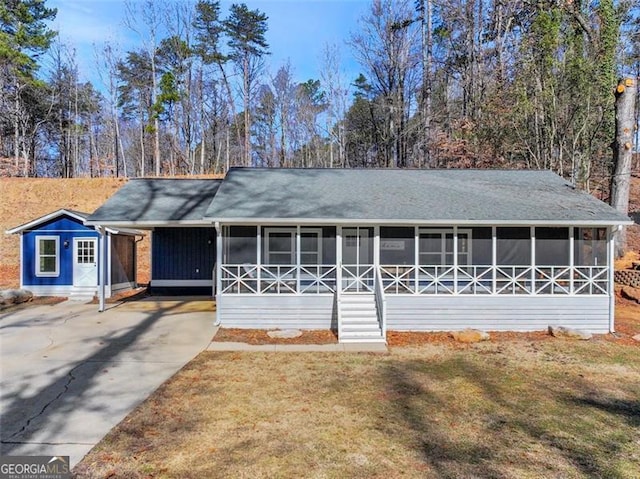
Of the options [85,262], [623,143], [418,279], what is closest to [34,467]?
[418,279]

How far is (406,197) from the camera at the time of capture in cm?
1062

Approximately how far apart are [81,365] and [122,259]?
8945mm

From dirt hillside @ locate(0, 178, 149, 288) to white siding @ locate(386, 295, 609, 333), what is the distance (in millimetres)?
16398

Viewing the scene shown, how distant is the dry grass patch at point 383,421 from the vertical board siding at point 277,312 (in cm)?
209

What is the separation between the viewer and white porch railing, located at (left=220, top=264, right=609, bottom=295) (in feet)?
31.9

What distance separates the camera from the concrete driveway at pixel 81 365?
14.7 ft

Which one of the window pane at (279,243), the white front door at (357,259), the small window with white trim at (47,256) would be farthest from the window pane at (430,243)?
the small window with white trim at (47,256)

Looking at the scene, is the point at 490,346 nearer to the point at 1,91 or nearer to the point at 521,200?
the point at 521,200

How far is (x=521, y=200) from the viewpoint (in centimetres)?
1038

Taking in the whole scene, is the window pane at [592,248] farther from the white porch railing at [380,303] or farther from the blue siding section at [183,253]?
the blue siding section at [183,253]

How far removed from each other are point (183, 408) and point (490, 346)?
6114 millimetres

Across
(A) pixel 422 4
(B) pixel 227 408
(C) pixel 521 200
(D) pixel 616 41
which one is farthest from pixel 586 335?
(A) pixel 422 4

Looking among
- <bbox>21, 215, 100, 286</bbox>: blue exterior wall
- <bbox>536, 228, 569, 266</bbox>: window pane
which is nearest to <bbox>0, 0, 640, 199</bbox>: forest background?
<bbox>536, 228, 569, 266</bbox>: window pane

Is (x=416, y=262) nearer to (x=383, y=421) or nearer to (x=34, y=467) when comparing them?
(x=383, y=421)
